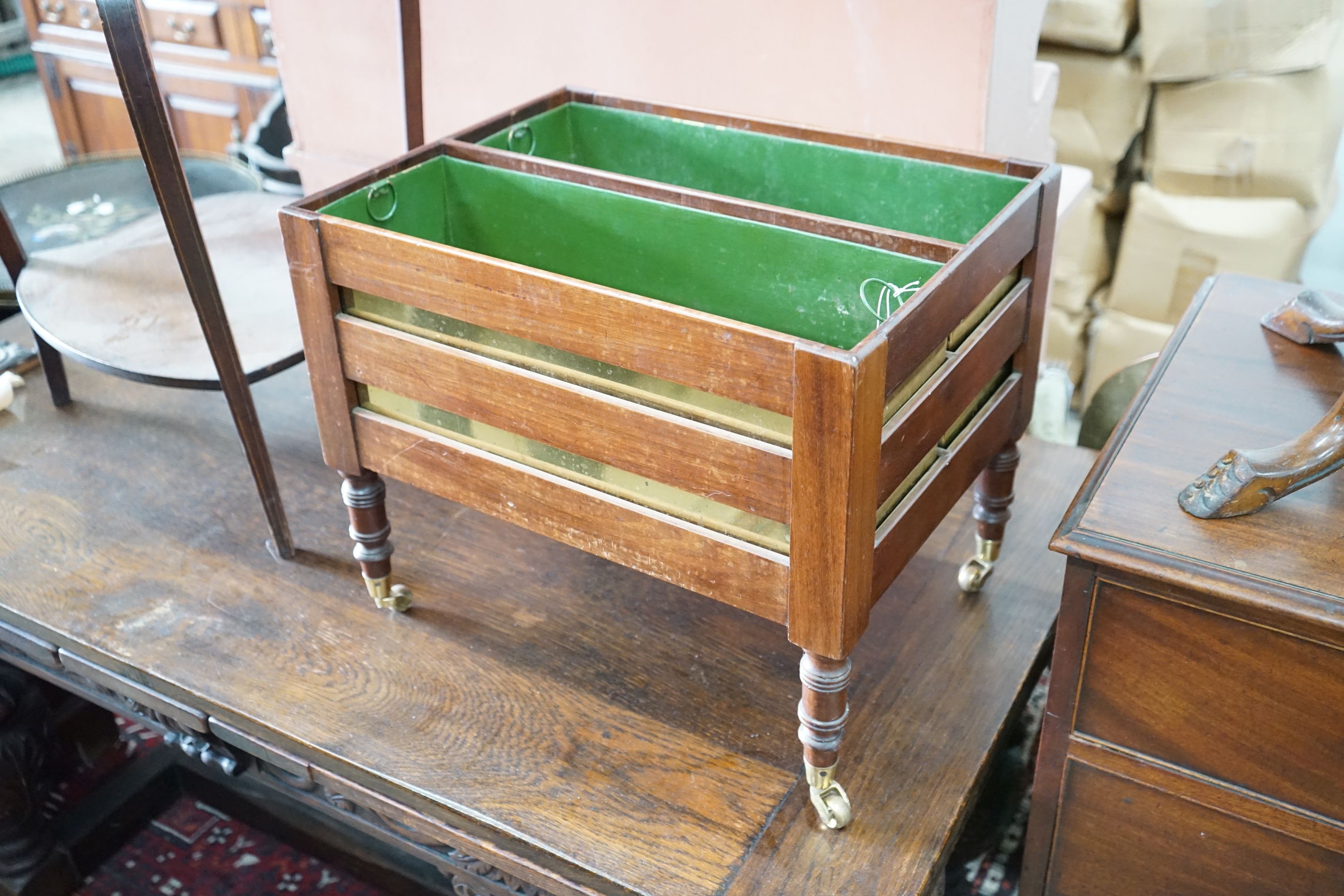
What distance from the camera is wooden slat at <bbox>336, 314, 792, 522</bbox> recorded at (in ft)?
3.10

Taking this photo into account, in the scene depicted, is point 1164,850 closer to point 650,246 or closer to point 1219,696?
point 1219,696

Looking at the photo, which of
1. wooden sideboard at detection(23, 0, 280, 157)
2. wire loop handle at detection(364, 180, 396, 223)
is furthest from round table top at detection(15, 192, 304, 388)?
wooden sideboard at detection(23, 0, 280, 157)

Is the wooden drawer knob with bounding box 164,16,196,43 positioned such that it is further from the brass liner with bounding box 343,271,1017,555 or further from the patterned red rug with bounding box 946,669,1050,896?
the patterned red rug with bounding box 946,669,1050,896

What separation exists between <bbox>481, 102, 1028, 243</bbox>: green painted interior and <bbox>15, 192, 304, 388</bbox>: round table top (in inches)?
16.5

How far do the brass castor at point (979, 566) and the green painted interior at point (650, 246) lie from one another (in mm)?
349

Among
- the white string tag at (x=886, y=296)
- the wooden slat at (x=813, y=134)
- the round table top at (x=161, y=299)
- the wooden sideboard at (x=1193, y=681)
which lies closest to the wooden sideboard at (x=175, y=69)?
the round table top at (x=161, y=299)

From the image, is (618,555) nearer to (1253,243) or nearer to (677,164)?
(677,164)

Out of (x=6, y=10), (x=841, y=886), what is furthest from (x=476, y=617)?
(x=6, y=10)

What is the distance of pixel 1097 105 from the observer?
2295mm

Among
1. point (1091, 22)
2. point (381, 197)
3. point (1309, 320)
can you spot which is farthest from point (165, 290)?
point (1091, 22)

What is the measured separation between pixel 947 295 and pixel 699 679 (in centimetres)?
52

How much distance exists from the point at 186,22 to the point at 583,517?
2.67m

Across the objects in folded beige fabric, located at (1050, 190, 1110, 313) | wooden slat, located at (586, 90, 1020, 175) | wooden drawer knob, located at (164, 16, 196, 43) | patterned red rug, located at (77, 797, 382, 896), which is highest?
wooden slat, located at (586, 90, 1020, 175)

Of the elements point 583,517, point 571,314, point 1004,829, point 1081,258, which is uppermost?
point 571,314
